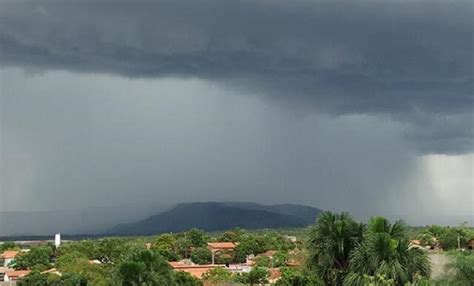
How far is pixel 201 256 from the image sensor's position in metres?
104

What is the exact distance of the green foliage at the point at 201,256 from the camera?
103 meters

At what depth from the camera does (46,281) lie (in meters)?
73.4

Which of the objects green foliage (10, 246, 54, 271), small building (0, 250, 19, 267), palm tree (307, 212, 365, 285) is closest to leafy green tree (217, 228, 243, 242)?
green foliage (10, 246, 54, 271)

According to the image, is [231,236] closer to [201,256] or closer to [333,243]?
[201,256]

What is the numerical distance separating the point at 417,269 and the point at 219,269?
117 feet

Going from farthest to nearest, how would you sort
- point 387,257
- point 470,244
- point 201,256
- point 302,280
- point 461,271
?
point 201,256 < point 470,244 < point 461,271 < point 302,280 < point 387,257

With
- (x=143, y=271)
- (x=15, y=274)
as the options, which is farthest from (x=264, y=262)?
(x=143, y=271)

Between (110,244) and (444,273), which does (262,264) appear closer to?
(110,244)

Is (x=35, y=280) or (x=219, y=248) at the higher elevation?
(x=219, y=248)

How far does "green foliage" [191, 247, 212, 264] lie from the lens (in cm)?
10331

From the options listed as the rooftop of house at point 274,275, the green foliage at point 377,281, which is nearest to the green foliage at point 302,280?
the green foliage at point 377,281

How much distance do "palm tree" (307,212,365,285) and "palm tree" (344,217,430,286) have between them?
104cm

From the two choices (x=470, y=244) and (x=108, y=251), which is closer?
(x=470, y=244)

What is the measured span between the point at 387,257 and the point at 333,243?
3556 millimetres
